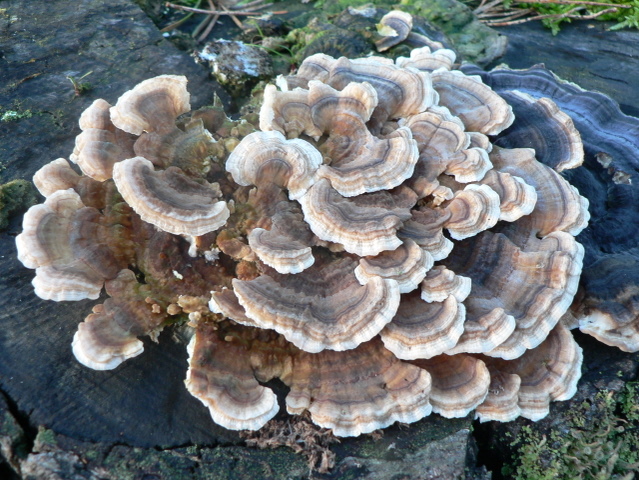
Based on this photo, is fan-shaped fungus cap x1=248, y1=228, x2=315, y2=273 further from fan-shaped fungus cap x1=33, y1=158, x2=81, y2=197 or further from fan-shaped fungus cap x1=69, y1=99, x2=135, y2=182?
fan-shaped fungus cap x1=33, y1=158, x2=81, y2=197

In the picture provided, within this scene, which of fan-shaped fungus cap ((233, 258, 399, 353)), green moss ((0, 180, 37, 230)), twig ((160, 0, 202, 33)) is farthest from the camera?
twig ((160, 0, 202, 33))

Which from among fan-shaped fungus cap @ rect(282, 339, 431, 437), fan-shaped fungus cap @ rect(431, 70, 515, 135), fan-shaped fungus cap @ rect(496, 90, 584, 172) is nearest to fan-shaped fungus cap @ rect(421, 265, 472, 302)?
Answer: fan-shaped fungus cap @ rect(282, 339, 431, 437)

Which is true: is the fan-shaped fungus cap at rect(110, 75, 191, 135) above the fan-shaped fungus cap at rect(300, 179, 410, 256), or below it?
above

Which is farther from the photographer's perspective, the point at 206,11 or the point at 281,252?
the point at 206,11

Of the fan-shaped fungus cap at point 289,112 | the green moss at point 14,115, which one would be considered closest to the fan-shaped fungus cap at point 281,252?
the fan-shaped fungus cap at point 289,112

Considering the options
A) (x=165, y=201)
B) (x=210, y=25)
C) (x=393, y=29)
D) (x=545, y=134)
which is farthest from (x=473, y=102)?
(x=210, y=25)

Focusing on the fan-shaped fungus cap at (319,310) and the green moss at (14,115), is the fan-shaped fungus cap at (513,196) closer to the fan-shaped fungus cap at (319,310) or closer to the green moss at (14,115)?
the fan-shaped fungus cap at (319,310)

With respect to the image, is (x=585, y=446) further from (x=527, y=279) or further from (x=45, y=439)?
(x=45, y=439)
